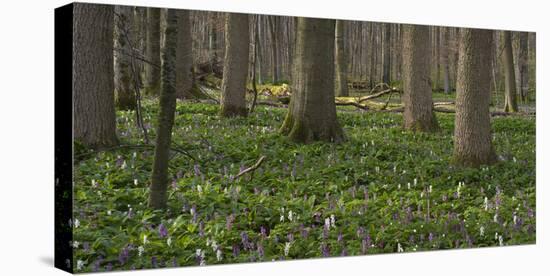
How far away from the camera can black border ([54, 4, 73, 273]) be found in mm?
6598

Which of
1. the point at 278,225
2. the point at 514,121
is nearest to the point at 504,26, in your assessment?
the point at 514,121

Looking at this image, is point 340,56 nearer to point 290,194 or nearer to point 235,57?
point 235,57

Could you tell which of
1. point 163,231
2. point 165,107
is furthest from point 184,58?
point 163,231

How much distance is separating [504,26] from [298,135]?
3227 mm

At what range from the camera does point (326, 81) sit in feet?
27.1

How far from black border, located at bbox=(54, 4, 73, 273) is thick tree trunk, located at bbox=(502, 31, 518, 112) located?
535 cm

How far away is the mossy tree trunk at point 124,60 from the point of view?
7.04 meters

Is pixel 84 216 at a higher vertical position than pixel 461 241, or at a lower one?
higher

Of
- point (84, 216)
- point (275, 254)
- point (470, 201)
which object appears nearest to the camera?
point (84, 216)

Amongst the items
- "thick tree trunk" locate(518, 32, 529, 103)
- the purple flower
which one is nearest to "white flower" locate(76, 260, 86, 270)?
the purple flower

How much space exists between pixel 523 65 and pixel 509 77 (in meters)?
0.33

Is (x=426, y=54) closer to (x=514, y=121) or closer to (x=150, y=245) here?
(x=514, y=121)

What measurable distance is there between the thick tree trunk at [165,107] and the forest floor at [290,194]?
0.09m

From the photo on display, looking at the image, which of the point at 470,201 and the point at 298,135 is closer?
the point at 298,135
